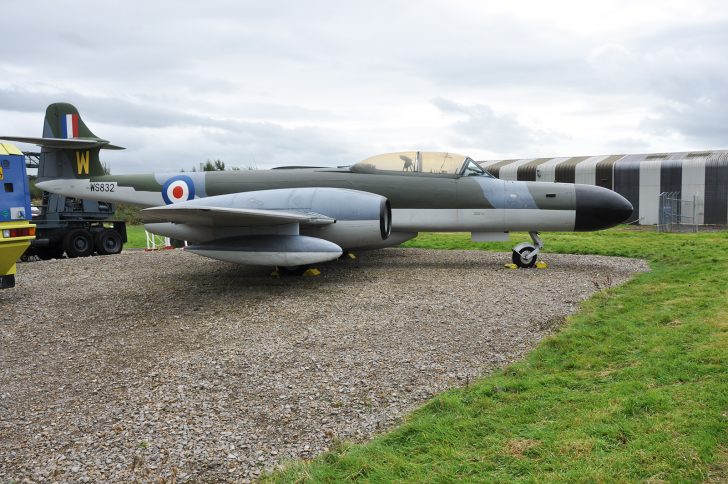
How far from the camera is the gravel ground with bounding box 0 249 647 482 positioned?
3318 millimetres

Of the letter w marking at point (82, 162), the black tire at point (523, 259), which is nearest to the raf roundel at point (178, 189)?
the letter w marking at point (82, 162)

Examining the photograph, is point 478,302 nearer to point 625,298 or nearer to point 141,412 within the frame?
point 625,298

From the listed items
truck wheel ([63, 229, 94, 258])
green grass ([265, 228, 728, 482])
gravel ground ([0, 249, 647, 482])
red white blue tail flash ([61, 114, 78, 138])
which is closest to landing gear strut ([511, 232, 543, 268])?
gravel ground ([0, 249, 647, 482])

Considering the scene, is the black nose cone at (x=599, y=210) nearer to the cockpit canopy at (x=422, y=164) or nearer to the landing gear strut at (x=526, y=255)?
the landing gear strut at (x=526, y=255)

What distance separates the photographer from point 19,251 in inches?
287

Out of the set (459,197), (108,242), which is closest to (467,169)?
(459,197)

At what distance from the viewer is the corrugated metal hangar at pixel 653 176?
22000 millimetres

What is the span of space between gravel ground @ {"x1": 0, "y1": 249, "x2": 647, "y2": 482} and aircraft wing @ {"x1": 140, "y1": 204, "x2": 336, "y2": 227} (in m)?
1.06

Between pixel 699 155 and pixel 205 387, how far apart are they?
25.7m

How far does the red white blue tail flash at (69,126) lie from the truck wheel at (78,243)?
9.20ft

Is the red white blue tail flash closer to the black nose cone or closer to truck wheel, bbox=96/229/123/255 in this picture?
Answer: truck wheel, bbox=96/229/123/255

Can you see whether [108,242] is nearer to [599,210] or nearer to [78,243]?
[78,243]

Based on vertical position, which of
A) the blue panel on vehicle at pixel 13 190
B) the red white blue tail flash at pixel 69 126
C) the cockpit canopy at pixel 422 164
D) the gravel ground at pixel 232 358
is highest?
the red white blue tail flash at pixel 69 126

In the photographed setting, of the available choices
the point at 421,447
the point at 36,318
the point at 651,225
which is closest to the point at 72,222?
the point at 36,318
